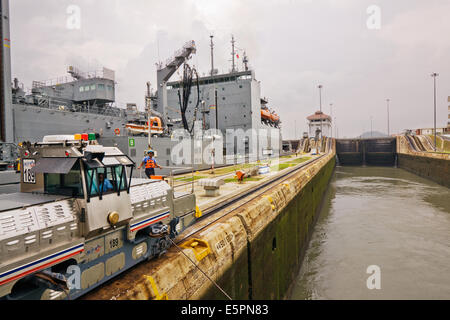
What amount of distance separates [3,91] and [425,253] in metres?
31.0

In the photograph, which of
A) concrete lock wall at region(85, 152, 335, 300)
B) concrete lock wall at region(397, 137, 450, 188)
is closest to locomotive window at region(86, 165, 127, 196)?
concrete lock wall at region(85, 152, 335, 300)

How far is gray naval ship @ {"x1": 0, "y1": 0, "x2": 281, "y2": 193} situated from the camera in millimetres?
19109

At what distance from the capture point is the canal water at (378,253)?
13523 millimetres

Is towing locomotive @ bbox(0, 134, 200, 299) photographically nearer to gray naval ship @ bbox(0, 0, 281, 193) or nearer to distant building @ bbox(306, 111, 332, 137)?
gray naval ship @ bbox(0, 0, 281, 193)

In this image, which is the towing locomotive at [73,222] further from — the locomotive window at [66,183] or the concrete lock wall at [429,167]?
the concrete lock wall at [429,167]

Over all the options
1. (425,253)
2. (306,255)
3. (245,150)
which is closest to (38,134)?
(306,255)

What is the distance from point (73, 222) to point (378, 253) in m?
18.6

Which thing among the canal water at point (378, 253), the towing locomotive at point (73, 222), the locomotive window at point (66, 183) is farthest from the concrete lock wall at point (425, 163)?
the locomotive window at point (66, 183)

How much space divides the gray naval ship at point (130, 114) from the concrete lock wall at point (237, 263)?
14.0ft

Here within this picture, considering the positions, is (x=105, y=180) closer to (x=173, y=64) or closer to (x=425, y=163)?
(x=173, y=64)

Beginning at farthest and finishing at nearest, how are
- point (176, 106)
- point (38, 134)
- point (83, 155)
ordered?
point (176, 106), point (38, 134), point (83, 155)

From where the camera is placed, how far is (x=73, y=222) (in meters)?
4.86
